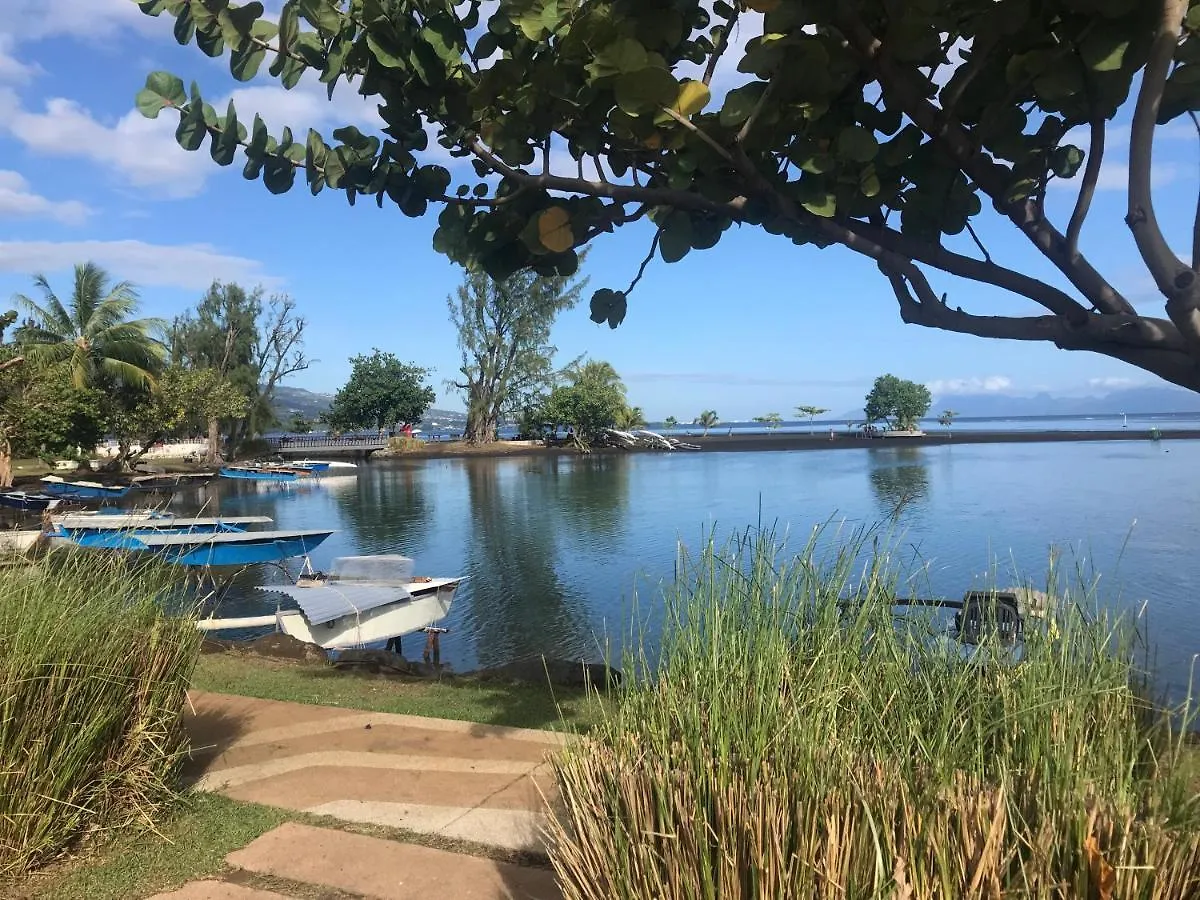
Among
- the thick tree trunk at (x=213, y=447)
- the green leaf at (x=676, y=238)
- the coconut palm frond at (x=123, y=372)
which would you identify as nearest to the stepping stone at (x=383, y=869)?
the green leaf at (x=676, y=238)

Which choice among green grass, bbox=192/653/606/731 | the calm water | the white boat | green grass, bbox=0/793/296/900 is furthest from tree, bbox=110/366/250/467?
green grass, bbox=0/793/296/900

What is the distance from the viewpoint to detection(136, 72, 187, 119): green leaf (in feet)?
8.61

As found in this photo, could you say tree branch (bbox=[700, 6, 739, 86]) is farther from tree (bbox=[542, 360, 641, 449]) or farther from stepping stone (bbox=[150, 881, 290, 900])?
tree (bbox=[542, 360, 641, 449])

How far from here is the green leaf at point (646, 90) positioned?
2.05 meters

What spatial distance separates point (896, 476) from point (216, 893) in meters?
34.8

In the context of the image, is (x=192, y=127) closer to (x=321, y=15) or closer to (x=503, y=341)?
(x=321, y=15)

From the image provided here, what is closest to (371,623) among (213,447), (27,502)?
(27,502)

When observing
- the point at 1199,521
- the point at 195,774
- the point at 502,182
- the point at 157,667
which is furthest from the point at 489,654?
the point at 1199,521

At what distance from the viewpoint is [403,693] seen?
256 inches

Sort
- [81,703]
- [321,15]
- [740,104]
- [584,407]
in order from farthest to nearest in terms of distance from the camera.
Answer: [584,407], [81,703], [321,15], [740,104]

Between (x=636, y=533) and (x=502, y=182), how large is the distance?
17628 millimetres

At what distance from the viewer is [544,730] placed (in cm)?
505

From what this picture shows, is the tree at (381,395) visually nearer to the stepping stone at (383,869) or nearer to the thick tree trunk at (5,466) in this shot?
the thick tree trunk at (5,466)

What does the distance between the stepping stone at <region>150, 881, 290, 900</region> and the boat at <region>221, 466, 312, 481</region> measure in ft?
123
